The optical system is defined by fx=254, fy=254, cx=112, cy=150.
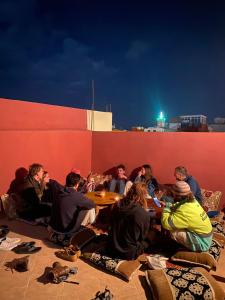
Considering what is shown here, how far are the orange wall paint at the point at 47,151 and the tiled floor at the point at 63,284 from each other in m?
2.27

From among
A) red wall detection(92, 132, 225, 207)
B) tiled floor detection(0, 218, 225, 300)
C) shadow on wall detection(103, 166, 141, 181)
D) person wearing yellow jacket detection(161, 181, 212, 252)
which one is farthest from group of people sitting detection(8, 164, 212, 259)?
shadow on wall detection(103, 166, 141, 181)

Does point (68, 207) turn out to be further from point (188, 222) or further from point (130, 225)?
point (188, 222)

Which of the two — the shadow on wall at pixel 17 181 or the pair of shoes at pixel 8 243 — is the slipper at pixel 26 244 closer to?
the pair of shoes at pixel 8 243

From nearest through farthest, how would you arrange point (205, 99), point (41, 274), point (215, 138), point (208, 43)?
point (41, 274)
point (215, 138)
point (208, 43)
point (205, 99)

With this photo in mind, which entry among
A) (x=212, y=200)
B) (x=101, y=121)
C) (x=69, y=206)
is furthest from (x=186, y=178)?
(x=101, y=121)

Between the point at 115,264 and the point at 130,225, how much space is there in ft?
2.01

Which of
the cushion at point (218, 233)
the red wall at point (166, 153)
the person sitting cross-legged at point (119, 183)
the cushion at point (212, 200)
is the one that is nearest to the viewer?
the cushion at point (218, 233)

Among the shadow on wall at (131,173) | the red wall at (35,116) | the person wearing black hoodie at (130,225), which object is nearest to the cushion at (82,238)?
the person wearing black hoodie at (130,225)

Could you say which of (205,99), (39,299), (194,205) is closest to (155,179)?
(194,205)

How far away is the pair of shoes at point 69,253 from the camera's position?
13.1ft

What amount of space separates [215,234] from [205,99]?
235 ft

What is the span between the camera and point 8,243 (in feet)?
14.7

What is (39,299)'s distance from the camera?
10.4ft

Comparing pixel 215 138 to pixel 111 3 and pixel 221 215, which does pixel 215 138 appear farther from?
pixel 111 3
